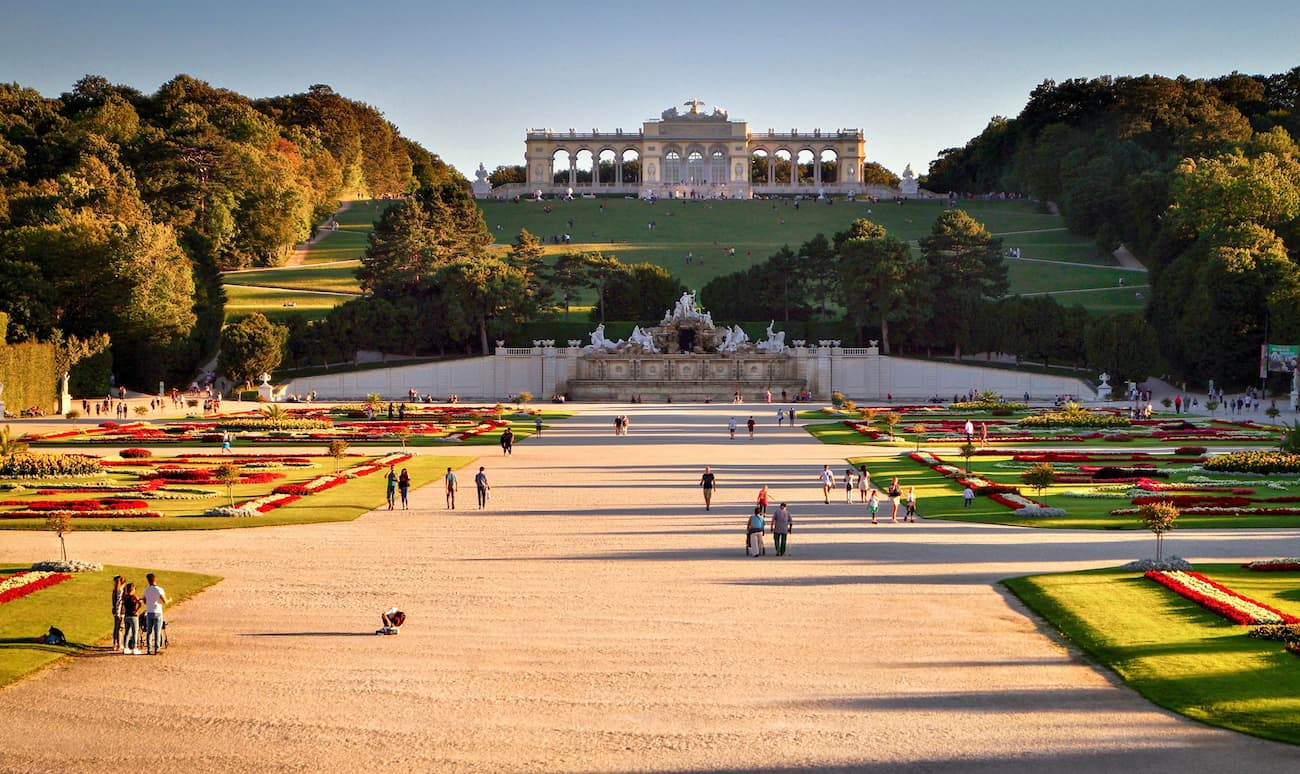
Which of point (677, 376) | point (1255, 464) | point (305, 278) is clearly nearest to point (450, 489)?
point (1255, 464)

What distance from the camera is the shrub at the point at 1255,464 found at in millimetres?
34781

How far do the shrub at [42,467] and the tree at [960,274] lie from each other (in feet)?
177

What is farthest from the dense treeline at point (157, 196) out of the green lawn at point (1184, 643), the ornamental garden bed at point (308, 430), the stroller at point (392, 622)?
the green lawn at point (1184, 643)

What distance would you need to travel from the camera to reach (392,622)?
57.5ft

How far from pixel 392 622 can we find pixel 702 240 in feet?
297

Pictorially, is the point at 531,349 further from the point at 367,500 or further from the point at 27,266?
the point at 367,500

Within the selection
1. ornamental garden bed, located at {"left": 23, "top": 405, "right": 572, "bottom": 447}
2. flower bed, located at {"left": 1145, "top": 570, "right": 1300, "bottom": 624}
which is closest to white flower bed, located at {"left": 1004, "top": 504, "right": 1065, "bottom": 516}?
flower bed, located at {"left": 1145, "top": 570, "right": 1300, "bottom": 624}

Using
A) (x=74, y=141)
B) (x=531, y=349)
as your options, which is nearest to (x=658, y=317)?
(x=531, y=349)

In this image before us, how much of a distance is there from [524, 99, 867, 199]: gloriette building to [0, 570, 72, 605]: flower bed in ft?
393

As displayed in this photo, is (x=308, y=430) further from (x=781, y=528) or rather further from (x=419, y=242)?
(x=419, y=242)

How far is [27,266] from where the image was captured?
64.9 m

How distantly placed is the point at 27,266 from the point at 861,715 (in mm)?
59552

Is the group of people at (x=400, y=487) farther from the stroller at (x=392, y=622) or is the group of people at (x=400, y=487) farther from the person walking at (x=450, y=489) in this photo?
the stroller at (x=392, y=622)

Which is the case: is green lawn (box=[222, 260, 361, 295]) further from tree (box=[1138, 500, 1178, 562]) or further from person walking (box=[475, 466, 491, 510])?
tree (box=[1138, 500, 1178, 562])
